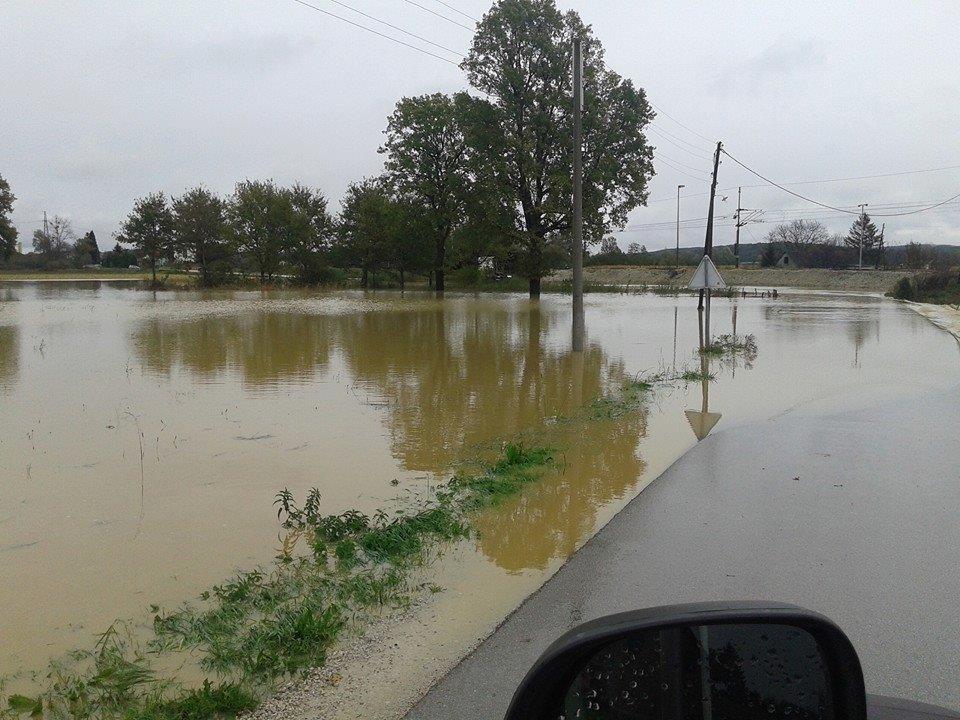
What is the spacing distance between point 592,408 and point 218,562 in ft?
25.2

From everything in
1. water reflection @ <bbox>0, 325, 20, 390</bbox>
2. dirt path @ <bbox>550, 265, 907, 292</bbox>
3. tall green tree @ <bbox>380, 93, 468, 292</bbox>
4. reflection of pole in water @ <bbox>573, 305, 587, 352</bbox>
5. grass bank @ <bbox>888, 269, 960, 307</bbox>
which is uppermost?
tall green tree @ <bbox>380, 93, 468, 292</bbox>

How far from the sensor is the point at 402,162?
177 feet

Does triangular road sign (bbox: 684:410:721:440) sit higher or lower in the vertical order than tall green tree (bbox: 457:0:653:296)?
lower

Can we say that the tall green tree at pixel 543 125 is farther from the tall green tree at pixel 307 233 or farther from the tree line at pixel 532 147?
the tall green tree at pixel 307 233

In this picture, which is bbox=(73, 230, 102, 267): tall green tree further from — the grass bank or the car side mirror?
the car side mirror

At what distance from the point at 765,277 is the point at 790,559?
9155 cm

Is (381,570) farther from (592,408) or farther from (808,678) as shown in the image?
(592,408)

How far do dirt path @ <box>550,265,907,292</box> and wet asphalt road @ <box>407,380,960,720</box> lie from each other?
69371 millimetres

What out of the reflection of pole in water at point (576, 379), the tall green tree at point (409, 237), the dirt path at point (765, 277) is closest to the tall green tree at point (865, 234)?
the dirt path at point (765, 277)

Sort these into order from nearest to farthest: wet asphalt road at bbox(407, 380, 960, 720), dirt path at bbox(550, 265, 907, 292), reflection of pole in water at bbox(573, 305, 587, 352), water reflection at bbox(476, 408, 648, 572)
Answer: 1. wet asphalt road at bbox(407, 380, 960, 720)
2. water reflection at bbox(476, 408, 648, 572)
3. reflection of pole in water at bbox(573, 305, 587, 352)
4. dirt path at bbox(550, 265, 907, 292)

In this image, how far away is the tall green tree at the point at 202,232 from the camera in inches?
2623

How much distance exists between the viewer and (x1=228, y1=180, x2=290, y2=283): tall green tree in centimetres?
6800

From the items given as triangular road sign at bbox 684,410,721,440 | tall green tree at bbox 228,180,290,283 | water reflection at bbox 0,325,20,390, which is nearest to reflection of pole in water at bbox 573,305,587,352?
triangular road sign at bbox 684,410,721,440

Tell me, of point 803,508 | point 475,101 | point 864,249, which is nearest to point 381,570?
point 803,508
